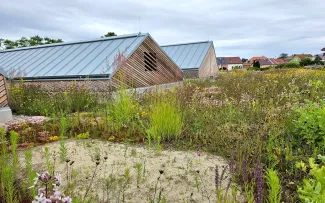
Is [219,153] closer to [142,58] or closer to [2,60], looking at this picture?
[142,58]

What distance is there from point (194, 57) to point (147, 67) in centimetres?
1048

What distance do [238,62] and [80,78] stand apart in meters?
85.3

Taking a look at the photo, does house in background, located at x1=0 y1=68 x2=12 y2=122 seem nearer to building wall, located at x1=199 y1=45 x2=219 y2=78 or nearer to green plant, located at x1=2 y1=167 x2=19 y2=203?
green plant, located at x1=2 y1=167 x2=19 y2=203

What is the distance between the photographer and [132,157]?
11.4 feet

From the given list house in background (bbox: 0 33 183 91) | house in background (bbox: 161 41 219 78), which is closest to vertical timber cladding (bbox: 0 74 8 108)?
house in background (bbox: 0 33 183 91)

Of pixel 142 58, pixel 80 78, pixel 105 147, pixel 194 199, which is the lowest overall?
pixel 194 199

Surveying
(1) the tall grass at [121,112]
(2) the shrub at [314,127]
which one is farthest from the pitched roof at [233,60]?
(2) the shrub at [314,127]

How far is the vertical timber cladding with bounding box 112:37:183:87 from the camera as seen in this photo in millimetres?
11398

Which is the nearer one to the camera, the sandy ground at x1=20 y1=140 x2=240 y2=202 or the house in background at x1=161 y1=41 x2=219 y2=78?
the sandy ground at x1=20 y1=140 x2=240 y2=202

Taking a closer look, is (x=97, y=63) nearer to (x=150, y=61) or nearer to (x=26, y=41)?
(x=150, y=61)

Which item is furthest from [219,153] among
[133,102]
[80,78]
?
[80,78]

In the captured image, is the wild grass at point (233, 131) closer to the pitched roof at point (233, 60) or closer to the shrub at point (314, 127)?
the shrub at point (314, 127)

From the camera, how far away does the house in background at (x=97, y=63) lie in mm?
10438

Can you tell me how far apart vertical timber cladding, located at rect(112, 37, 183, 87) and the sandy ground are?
6.65 m
